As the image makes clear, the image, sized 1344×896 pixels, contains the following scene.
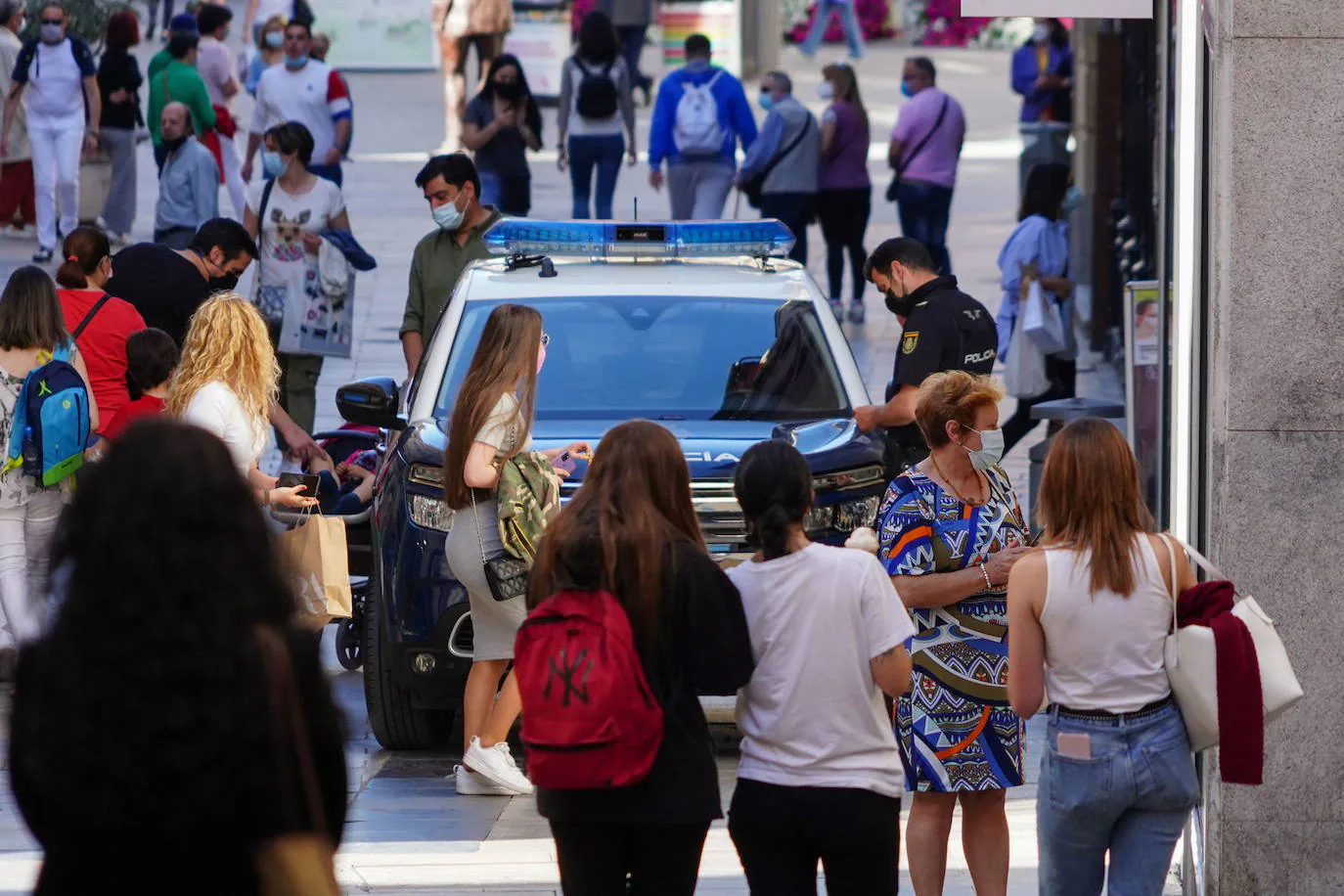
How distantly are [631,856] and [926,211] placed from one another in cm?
1336

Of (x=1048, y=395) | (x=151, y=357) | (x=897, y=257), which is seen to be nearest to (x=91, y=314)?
(x=151, y=357)

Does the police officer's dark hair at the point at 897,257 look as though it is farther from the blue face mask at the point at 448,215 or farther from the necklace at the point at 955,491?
the blue face mask at the point at 448,215

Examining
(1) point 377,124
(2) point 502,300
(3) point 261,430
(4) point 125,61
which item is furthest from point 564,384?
(1) point 377,124

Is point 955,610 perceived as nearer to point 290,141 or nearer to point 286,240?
point 286,240

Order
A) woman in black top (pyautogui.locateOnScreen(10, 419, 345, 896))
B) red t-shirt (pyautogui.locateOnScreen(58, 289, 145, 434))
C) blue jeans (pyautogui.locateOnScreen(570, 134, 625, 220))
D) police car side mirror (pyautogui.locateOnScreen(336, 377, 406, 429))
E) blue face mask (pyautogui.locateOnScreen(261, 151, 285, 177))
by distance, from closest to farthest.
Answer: woman in black top (pyautogui.locateOnScreen(10, 419, 345, 896))
police car side mirror (pyautogui.locateOnScreen(336, 377, 406, 429))
red t-shirt (pyautogui.locateOnScreen(58, 289, 145, 434))
blue face mask (pyautogui.locateOnScreen(261, 151, 285, 177))
blue jeans (pyautogui.locateOnScreen(570, 134, 625, 220))

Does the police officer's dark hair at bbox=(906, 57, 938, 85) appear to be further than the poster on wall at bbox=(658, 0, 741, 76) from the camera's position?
No

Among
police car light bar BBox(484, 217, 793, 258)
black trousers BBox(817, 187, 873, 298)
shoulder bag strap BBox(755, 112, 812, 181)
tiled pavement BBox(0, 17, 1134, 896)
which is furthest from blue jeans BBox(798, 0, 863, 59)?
police car light bar BBox(484, 217, 793, 258)

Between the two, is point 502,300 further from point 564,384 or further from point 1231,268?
point 1231,268

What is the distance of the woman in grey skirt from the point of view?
7051mm

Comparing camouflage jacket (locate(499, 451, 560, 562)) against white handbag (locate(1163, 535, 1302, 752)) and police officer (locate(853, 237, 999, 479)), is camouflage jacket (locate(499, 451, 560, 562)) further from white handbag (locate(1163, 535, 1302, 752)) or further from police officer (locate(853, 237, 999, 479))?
white handbag (locate(1163, 535, 1302, 752))

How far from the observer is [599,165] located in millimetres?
18438

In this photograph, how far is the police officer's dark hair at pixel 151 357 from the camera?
811cm

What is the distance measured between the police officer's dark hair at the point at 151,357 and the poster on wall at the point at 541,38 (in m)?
21.8

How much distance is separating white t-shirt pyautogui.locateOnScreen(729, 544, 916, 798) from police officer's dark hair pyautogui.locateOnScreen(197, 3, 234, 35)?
53.9 ft
